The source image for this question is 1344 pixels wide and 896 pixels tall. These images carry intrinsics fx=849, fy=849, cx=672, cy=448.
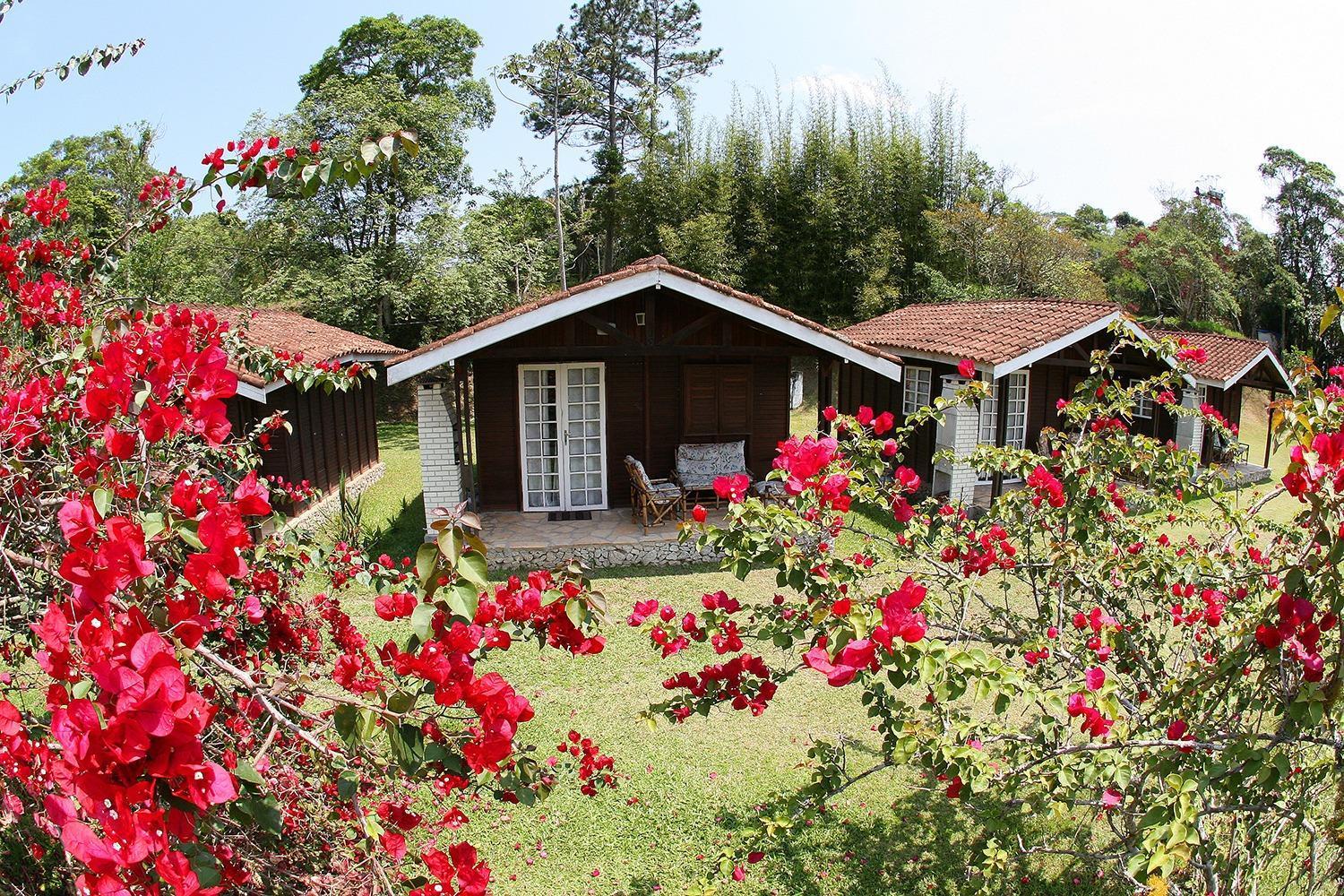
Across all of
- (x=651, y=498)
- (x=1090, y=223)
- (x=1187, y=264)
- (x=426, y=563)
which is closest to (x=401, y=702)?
(x=426, y=563)

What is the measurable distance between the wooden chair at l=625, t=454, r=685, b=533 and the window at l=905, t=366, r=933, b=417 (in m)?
4.44

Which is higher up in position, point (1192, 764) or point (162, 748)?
point (162, 748)

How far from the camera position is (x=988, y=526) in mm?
4070

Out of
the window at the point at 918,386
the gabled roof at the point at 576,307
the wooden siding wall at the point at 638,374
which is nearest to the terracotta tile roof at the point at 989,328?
the window at the point at 918,386

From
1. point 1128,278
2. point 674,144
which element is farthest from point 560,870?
point 1128,278

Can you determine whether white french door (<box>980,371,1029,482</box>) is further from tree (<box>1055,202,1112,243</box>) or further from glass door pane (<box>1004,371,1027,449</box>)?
tree (<box>1055,202,1112,243</box>)

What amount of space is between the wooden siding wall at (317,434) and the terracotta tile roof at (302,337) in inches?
21.8

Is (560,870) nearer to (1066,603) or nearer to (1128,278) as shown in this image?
(1066,603)

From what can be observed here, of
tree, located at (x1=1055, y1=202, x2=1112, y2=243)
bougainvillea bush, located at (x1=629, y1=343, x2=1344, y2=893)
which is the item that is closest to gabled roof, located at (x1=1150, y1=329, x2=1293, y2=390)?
bougainvillea bush, located at (x1=629, y1=343, x2=1344, y2=893)

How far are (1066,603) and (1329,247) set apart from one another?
30278 mm

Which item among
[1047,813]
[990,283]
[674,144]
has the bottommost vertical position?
[1047,813]

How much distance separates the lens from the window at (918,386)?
41.2ft

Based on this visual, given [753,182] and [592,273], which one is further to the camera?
[592,273]

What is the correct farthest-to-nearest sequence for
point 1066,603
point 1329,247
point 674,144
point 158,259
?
point 1329,247 < point 674,144 < point 158,259 < point 1066,603
